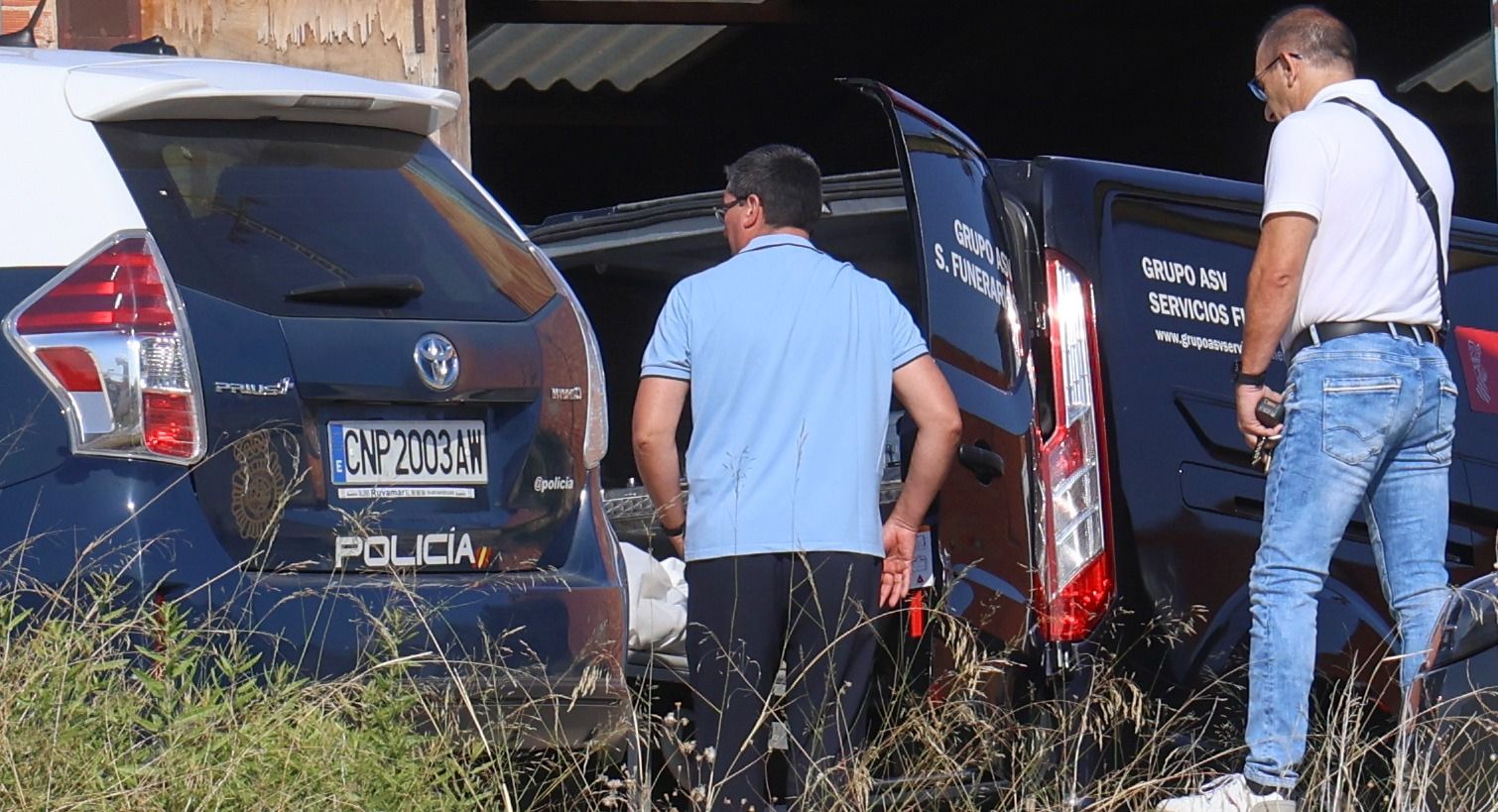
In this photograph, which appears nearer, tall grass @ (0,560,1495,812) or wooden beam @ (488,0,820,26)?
tall grass @ (0,560,1495,812)

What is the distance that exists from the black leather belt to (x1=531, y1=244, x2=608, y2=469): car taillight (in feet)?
4.87

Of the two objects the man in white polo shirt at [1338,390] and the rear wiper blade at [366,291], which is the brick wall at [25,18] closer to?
the rear wiper blade at [366,291]

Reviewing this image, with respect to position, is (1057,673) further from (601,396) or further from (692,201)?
(692,201)

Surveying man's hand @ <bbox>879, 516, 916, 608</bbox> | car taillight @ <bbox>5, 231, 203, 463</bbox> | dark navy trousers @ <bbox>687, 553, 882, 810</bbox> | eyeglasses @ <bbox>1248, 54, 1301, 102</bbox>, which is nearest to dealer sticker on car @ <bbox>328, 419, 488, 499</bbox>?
car taillight @ <bbox>5, 231, 203, 463</bbox>

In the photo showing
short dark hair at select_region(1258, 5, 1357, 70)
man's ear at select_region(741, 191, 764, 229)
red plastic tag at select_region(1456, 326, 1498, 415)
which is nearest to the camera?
man's ear at select_region(741, 191, 764, 229)

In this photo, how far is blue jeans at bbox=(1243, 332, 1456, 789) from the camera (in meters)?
3.97

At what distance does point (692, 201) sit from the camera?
5.25 m

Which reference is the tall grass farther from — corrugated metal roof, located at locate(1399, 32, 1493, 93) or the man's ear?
corrugated metal roof, located at locate(1399, 32, 1493, 93)

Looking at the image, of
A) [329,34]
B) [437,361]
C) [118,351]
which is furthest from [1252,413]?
[329,34]

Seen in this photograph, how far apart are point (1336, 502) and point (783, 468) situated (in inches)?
44.7

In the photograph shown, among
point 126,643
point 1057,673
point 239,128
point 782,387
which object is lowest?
point 1057,673

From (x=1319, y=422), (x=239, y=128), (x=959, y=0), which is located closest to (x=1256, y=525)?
(x=1319, y=422)

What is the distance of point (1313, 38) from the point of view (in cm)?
432

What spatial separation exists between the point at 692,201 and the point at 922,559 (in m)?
1.38
